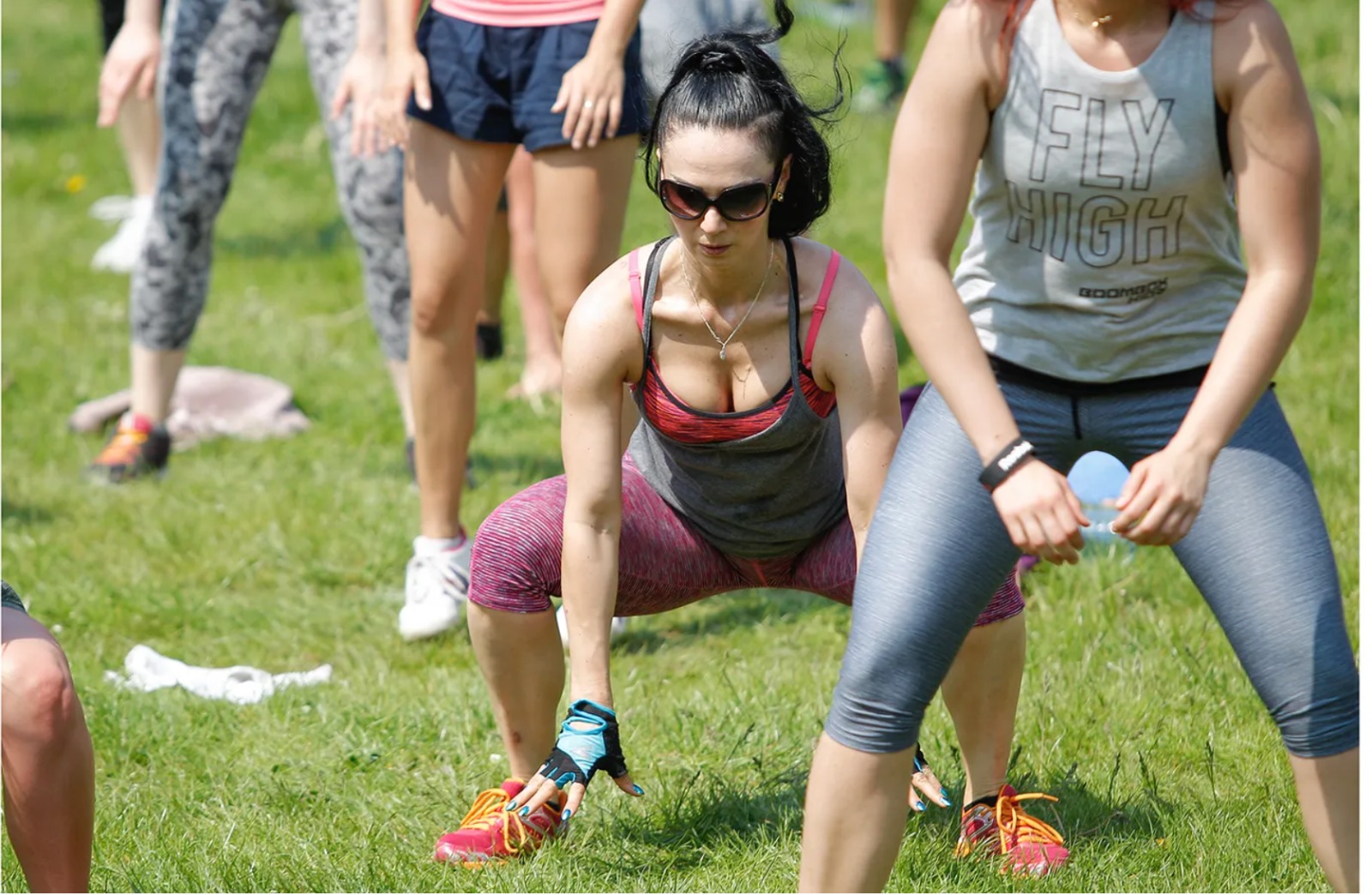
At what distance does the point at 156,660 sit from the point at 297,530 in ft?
3.49

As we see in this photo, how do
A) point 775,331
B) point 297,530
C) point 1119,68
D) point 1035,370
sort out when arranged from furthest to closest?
point 297,530, point 775,331, point 1035,370, point 1119,68

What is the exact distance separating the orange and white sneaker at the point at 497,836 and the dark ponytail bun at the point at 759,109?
1.16 metres

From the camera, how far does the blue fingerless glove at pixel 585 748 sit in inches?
112

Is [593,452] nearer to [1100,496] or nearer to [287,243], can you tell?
[1100,496]

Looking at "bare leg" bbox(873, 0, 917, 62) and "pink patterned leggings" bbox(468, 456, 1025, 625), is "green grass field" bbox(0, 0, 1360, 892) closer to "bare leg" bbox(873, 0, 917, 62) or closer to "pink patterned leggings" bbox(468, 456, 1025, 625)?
"pink patterned leggings" bbox(468, 456, 1025, 625)

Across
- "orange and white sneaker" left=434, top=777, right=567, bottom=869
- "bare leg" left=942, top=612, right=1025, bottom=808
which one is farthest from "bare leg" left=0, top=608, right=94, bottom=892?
"bare leg" left=942, top=612, right=1025, bottom=808

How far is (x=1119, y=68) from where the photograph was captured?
2467 millimetres

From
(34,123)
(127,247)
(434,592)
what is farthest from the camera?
(34,123)

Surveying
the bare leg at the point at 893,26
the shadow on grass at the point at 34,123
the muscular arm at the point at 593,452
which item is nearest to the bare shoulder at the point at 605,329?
the muscular arm at the point at 593,452

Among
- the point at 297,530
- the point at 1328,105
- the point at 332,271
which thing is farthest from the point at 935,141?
the point at 1328,105

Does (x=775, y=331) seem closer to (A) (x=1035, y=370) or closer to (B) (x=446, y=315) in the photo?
(A) (x=1035, y=370)

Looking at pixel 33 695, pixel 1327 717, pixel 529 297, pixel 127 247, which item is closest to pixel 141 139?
pixel 127 247

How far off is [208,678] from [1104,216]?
2614 mm

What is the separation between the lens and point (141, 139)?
341 inches
